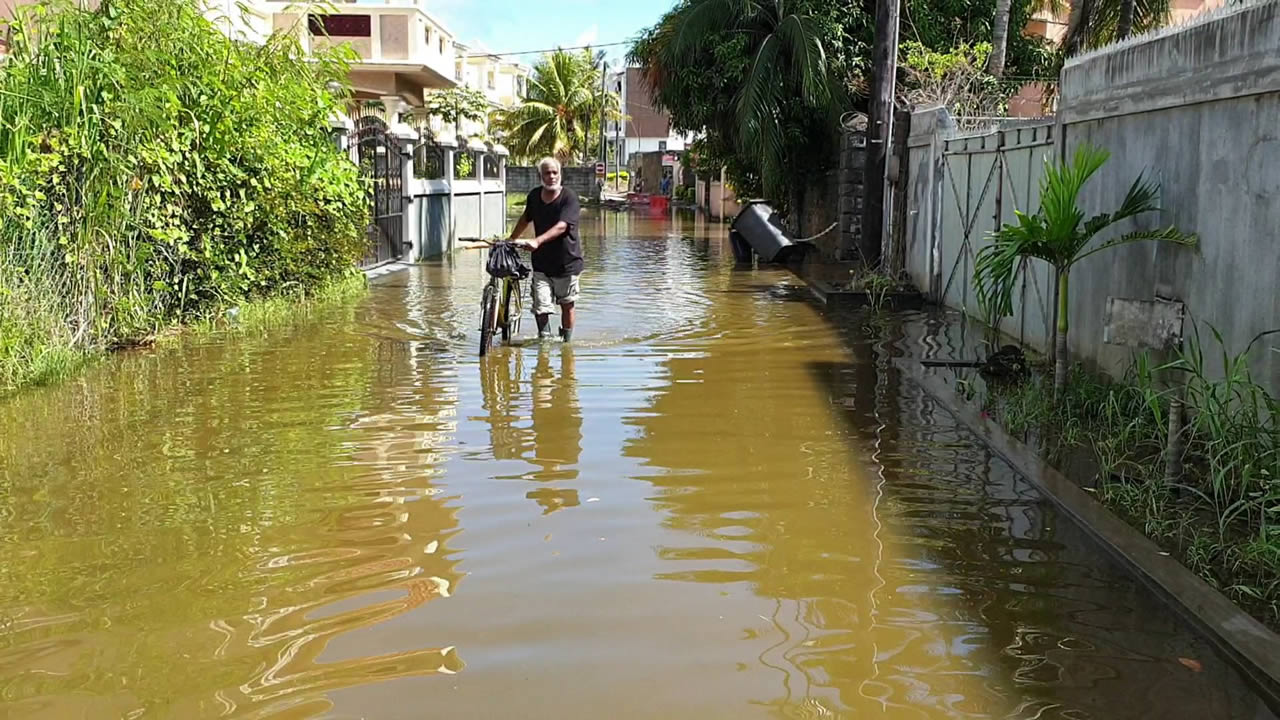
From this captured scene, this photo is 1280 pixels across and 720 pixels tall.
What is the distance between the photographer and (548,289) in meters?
10.9

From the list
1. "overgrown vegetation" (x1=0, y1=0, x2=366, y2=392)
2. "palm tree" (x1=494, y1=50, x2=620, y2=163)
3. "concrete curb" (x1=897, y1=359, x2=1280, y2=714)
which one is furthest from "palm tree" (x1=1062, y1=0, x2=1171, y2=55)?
"palm tree" (x1=494, y1=50, x2=620, y2=163)

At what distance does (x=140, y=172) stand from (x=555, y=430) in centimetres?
461

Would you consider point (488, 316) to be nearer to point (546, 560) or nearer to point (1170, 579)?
point (546, 560)

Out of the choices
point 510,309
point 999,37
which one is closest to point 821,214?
point 999,37

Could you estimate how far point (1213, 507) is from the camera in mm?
5703

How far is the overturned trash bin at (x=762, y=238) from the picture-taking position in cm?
2142

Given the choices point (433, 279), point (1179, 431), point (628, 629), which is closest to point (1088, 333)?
point (1179, 431)

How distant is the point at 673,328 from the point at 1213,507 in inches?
290

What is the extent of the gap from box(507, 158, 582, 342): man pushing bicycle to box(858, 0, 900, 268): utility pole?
23.0 ft

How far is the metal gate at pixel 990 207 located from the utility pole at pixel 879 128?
2.86 metres

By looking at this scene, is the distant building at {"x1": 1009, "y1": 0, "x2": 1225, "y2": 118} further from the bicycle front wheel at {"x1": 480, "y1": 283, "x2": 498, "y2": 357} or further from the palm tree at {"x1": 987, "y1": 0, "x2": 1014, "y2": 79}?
the bicycle front wheel at {"x1": 480, "y1": 283, "x2": 498, "y2": 357}

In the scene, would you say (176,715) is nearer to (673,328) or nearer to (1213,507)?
(1213,507)

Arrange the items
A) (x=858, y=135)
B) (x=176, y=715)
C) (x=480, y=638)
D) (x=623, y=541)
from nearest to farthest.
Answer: (x=176, y=715)
(x=480, y=638)
(x=623, y=541)
(x=858, y=135)

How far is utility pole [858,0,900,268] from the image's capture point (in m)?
17.0
